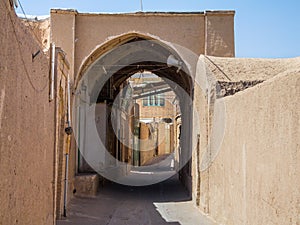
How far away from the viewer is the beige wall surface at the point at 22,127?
410 centimetres

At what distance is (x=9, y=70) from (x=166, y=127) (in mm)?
34683

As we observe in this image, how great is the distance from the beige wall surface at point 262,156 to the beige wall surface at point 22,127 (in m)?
2.71

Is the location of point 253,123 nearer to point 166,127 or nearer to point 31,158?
point 31,158

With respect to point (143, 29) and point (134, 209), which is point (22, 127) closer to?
point (134, 209)

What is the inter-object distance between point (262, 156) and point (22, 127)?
282cm

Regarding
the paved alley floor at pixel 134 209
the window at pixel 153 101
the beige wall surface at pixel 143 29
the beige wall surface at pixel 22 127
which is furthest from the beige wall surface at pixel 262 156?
the window at pixel 153 101

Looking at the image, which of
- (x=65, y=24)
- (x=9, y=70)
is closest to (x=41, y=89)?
(x=9, y=70)

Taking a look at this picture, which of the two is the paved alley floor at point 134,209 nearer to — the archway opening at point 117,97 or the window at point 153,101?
the archway opening at point 117,97

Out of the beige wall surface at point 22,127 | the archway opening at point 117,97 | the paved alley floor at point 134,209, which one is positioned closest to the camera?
the beige wall surface at point 22,127

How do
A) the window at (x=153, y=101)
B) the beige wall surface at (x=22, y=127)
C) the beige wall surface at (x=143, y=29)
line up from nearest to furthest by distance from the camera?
the beige wall surface at (x=22, y=127)
the beige wall surface at (x=143, y=29)
the window at (x=153, y=101)

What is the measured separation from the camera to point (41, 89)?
6.14 metres

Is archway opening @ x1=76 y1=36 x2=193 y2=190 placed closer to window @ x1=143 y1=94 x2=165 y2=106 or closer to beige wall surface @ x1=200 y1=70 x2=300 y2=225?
beige wall surface @ x1=200 y1=70 x2=300 y2=225

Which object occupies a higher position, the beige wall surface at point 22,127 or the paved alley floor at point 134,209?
the beige wall surface at point 22,127

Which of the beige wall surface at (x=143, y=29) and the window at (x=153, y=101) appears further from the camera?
the window at (x=153, y=101)
